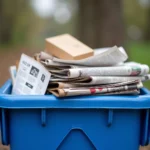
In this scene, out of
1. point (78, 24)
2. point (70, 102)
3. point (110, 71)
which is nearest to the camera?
point (70, 102)

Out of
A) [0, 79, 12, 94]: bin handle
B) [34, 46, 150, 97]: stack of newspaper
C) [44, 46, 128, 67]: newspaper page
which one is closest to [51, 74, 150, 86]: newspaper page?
[34, 46, 150, 97]: stack of newspaper

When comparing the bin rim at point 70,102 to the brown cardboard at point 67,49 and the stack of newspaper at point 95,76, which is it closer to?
the stack of newspaper at point 95,76

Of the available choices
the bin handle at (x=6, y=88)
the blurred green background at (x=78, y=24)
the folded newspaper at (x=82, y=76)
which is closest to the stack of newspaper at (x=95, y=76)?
the folded newspaper at (x=82, y=76)

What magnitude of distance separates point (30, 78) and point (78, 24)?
26.5 ft

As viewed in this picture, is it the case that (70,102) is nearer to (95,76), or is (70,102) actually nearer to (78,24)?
(95,76)

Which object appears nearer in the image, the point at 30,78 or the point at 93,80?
the point at 93,80

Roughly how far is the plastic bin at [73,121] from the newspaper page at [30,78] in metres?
0.14

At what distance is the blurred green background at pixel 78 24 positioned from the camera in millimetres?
6805

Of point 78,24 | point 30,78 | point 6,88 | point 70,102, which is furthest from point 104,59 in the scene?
point 78,24

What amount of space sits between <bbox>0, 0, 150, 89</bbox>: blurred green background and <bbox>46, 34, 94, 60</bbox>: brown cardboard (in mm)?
4137

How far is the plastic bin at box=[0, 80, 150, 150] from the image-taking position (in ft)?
6.73

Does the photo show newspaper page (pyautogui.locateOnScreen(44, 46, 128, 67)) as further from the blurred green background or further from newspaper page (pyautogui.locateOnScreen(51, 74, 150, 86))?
the blurred green background

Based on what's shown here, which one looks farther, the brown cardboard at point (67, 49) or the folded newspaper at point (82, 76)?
the brown cardboard at point (67, 49)

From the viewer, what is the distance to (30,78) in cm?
227
